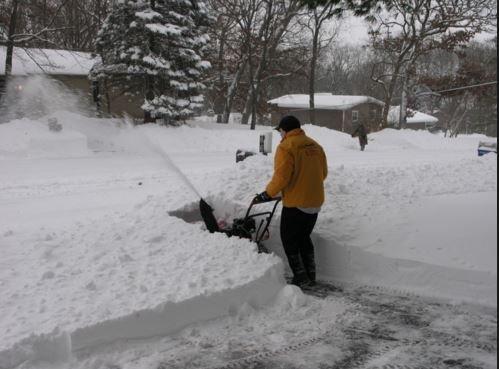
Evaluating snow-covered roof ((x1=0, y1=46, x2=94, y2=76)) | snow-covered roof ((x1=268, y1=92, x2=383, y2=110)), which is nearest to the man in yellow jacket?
snow-covered roof ((x1=0, y1=46, x2=94, y2=76))

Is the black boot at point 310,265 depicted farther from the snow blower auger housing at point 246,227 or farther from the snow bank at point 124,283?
the snow blower auger housing at point 246,227

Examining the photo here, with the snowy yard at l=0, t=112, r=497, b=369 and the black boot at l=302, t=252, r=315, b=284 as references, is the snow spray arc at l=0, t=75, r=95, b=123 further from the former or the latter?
the black boot at l=302, t=252, r=315, b=284

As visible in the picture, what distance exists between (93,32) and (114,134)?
811 inches

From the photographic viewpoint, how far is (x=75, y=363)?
3621 mm

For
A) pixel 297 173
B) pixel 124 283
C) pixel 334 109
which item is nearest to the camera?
pixel 124 283

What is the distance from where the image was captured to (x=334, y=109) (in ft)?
156

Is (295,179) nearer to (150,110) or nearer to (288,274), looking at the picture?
(288,274)

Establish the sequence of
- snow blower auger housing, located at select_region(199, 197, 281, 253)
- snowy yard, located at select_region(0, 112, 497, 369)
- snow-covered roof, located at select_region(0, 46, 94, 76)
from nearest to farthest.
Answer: snowy yard, located at select_region(0, 112, 497, 369), snow blower auger housing, located at select_region(199, 197, 281, 253), snow-covered roof, located at select_region(0, 46, 94, 76)

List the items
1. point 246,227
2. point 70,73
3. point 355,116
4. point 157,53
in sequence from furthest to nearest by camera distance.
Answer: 1. point 355,116
2. point 70,73
3. point 157,53
4. point 246,227

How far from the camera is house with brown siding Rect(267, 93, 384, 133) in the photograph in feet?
154

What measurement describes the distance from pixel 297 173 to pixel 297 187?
14 cm

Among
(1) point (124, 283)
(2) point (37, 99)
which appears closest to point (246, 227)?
(1) point (124, 283)

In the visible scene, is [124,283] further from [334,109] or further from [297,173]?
[334,109]

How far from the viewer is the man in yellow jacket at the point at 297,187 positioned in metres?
5.24
